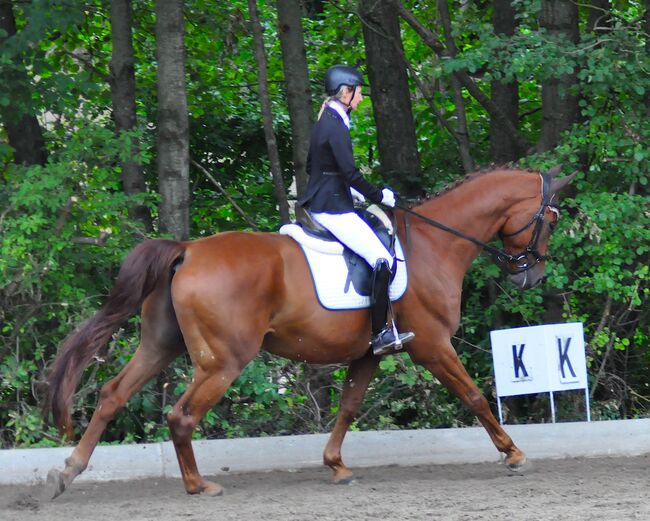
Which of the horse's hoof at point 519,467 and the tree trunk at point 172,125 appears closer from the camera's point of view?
the horse's hoof at point 519,467

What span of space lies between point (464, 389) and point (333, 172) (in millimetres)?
1819

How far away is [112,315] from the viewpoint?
291 inches

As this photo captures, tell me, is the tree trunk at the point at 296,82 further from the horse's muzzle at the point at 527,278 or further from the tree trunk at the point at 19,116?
the horse's muzzle at the point at 527,278

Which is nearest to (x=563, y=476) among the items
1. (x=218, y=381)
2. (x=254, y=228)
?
(x=218, y=381)

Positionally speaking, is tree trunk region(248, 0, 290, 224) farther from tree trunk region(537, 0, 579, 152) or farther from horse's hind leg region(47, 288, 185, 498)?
horse's hind leg region(47, 288, 185, 498)

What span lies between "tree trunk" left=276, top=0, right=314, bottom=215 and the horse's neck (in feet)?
10.5

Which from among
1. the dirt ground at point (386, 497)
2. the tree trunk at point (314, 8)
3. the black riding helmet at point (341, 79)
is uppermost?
the tree trunk at point (314, 8)

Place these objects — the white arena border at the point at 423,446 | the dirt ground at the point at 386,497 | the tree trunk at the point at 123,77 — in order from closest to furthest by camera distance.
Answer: the dirt ground at the point at 386,497 → the white arena border at the point at 423,446 → the tree trunk at the point at 123,77

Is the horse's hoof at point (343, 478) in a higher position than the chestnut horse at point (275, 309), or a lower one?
lower

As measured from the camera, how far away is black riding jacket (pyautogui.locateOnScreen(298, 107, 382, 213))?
7.43 m

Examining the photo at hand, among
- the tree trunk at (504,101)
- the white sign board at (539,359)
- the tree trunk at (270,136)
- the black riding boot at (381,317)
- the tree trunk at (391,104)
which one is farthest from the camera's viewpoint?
the tree trunk at (391,104)

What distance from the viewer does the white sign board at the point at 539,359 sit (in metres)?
8.86

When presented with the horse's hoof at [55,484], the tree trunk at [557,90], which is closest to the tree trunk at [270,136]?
the tree trunk at [557,90]

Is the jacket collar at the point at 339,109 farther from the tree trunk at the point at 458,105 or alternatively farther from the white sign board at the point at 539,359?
the tree trunk at the point at 458,105
